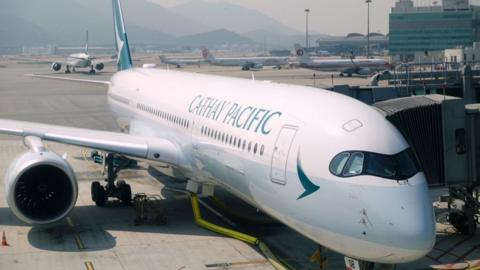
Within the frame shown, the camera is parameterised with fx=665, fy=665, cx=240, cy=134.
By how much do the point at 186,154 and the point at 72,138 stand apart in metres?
3.94

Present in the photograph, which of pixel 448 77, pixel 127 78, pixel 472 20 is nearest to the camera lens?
pixel 448 77

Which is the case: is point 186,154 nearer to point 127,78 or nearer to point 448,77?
point 127,78

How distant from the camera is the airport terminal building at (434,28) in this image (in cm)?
15175

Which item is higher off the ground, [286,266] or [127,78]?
[127,78]

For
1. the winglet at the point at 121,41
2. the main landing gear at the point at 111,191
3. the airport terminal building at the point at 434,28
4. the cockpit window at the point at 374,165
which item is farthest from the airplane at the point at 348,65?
the cockpit window at the point at 374,165

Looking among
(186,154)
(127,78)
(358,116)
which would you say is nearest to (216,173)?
(186,154)

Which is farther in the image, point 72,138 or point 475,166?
point 72,138

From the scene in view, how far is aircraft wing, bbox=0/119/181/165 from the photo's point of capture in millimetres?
Result: 18625

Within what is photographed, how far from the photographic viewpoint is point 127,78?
28297 millimetres

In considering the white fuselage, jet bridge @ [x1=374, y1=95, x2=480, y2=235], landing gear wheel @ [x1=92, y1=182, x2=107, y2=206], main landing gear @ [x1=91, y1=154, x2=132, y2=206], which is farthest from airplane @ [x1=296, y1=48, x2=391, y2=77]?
jet bridge @ [x1=374, y1=95, x2=480, y2=235]

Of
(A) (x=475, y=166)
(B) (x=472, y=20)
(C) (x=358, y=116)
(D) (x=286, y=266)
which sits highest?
(B) (x=472, y=20)

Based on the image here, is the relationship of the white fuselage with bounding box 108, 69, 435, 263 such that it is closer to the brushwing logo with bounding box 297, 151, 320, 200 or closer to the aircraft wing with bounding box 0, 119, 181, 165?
the brushwing logo with bounding box 297, 151, 320, 200

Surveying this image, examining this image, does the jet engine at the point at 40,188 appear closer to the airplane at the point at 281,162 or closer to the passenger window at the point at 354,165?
the airplane at the point at 281,162

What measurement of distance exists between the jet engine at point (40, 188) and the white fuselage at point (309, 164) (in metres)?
3.16
